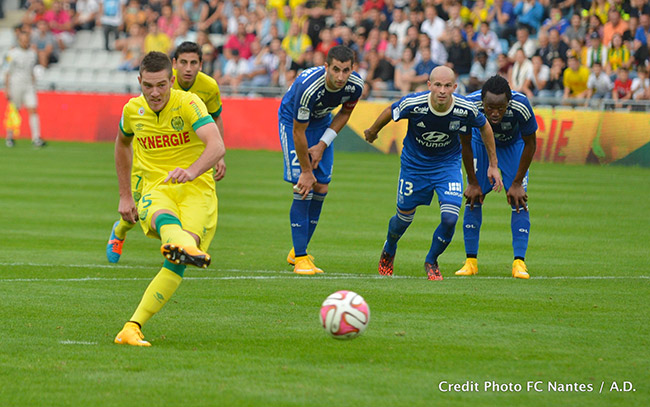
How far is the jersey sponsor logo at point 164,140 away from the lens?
24.6 ft

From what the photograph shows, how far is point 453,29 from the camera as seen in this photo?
85.6 feet

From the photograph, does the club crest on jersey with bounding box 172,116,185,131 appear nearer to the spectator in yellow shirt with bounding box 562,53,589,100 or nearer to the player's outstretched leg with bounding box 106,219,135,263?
the player's outstretched leg with bounding box 106,219,135,263

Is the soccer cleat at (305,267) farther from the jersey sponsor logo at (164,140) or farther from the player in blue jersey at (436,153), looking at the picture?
the jersey sponsor logo at (164,140)

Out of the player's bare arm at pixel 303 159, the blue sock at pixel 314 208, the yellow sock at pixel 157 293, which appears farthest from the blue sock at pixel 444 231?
the yellow sock at pixel 157 293

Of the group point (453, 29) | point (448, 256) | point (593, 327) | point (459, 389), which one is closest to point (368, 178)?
point (453, 29)

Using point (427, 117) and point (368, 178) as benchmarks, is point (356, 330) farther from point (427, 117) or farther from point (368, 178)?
point (368, 178)

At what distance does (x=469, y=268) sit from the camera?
403 inches

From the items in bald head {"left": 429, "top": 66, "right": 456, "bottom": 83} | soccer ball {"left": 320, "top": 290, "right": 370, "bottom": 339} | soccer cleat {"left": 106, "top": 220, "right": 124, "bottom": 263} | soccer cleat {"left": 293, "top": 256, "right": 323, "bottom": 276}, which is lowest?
soccer cleat {"left": 106, "top": 220, "right": 124, "bottom": 263}

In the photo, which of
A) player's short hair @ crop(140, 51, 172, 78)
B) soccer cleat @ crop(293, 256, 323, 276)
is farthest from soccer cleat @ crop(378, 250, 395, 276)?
player's short hair @ crop(140, 51, 172, 78)

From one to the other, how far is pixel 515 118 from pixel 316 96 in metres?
1.95

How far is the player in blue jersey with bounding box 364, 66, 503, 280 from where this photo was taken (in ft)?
31.2

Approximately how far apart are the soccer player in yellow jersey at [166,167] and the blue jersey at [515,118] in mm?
3516

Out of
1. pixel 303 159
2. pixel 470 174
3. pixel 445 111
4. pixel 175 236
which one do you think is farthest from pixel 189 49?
pixel 175 236

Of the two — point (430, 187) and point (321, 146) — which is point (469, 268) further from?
point (321, 146)
